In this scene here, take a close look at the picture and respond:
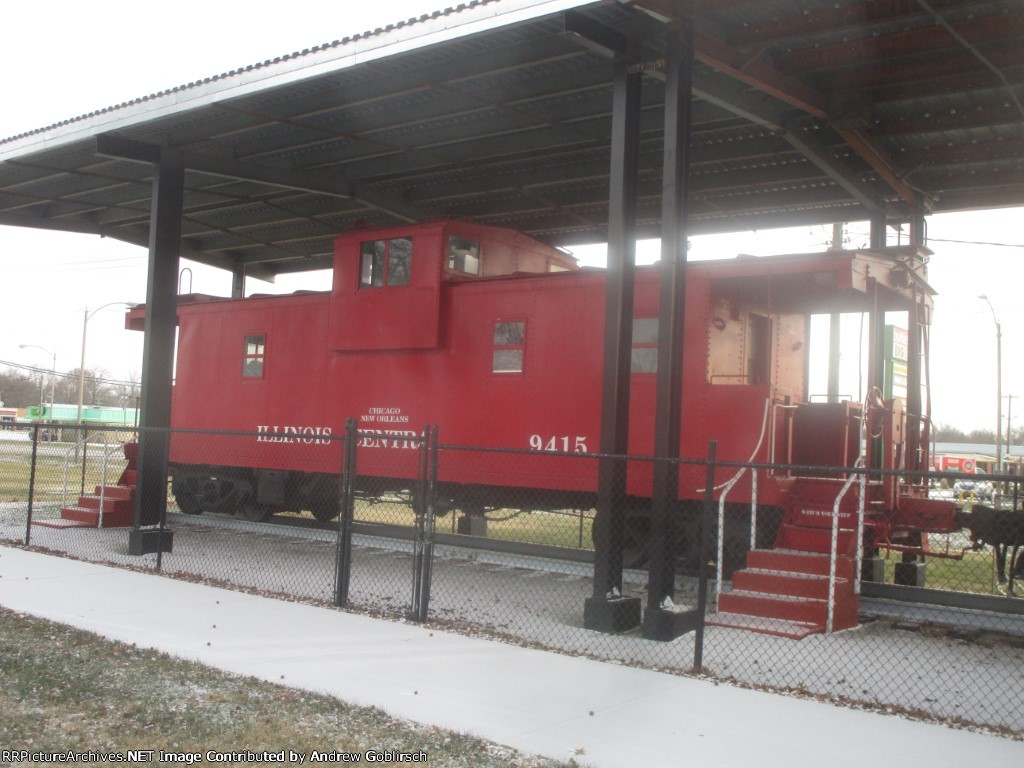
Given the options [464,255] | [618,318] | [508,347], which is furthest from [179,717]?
[464,255]

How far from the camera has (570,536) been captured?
1641cm

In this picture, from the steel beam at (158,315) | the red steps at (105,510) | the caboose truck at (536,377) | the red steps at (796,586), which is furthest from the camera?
the red steps at (105,510)

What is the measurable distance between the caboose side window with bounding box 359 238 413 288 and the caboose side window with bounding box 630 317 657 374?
137 inches

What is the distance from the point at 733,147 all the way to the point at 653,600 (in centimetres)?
635

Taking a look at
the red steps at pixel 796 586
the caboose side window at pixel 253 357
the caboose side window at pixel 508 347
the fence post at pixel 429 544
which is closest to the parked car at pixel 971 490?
the red steps at pixel 796 586

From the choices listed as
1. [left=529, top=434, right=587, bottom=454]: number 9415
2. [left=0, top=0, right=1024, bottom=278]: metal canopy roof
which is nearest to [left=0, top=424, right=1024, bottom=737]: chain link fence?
[left=529, top=434, right=587, bottom=454]: number 9415

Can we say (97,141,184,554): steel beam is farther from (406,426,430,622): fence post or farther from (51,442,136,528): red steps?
(406,426,430,622): fence post

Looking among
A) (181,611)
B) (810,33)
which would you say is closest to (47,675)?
(181,611)

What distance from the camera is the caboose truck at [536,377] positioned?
10312 millimetres

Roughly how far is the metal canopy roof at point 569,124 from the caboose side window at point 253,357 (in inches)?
93.1

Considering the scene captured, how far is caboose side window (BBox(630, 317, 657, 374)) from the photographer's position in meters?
11.2

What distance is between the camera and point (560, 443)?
11.7 metres

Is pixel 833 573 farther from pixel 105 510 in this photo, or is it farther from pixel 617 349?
pixel 105 510

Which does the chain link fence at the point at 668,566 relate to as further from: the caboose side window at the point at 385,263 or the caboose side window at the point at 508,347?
the caboose side window at the point at 385,263
